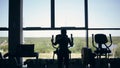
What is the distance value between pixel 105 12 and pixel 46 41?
220 cm

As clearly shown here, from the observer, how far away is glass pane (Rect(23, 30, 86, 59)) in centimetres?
798

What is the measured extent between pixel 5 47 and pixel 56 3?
2214 millimetres

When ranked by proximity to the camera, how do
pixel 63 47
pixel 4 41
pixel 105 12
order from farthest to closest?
pixel 105 12 → pixel 4 41 → pixel 63 47

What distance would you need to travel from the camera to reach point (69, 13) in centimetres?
817

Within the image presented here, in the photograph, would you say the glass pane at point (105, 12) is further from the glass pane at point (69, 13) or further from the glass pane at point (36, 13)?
the glass pane at point (36, 13)

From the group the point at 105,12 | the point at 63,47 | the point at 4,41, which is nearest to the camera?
the point at 63,47

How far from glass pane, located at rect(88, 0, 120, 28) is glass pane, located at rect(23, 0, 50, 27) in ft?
4.71

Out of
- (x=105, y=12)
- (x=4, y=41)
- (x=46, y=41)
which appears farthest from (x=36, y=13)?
(x=105, y=12)

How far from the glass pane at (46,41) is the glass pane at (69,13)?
0.92 ft

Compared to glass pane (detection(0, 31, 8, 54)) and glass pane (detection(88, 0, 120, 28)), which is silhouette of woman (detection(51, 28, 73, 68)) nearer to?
glass pane (detection(88, 0, 120, 28))

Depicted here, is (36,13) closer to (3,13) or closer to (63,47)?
(3,13)

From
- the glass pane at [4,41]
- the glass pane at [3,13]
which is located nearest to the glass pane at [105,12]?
the glass pane at [3,13]

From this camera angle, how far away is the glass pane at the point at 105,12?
8.10 meters

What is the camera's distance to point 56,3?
8.12 m
